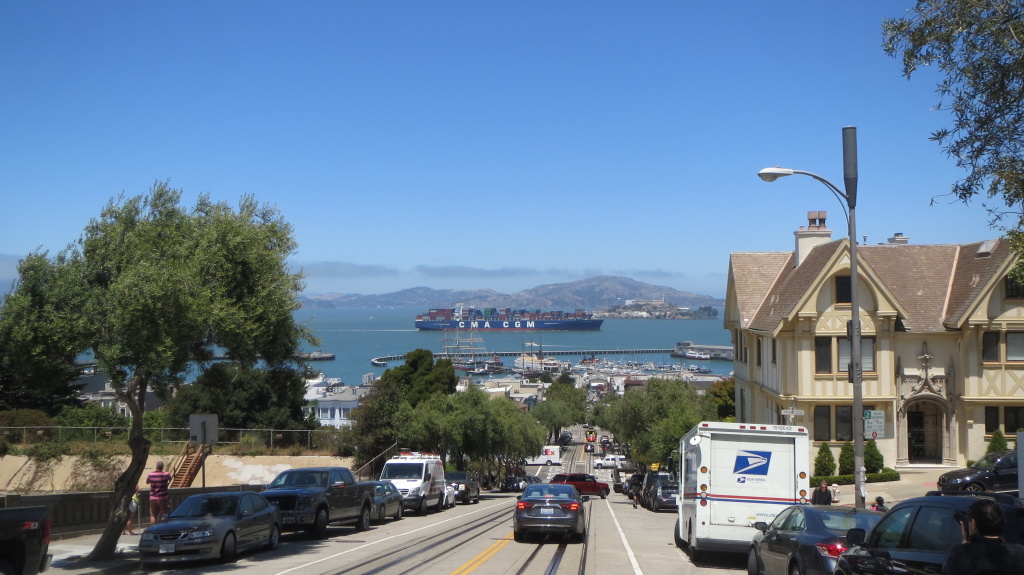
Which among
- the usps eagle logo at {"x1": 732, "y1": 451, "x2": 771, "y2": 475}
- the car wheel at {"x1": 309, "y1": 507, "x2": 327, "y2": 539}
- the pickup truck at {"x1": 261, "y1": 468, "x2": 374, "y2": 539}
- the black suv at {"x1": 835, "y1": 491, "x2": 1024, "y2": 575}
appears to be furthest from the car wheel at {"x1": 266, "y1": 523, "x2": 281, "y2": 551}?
the black suv at {"x1": 835, "y1": 491, "x2": 1024, "y2": 575}

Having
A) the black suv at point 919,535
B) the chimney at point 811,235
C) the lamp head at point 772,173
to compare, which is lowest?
the black suv at point 919,535

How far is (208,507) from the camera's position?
1719 cm

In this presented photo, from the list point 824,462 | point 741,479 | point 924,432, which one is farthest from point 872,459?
point 741,479

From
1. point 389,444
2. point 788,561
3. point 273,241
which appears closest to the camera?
point 788,561

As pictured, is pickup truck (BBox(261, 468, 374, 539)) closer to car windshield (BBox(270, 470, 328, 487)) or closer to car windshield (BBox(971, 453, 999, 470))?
car windshield (BBox(270, 470, 328, 487))

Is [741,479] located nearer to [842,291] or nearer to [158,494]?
[158,494]

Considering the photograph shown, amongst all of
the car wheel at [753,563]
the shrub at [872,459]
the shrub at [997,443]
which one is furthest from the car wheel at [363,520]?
the shrub at [997,443]

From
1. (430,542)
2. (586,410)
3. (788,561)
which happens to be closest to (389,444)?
(430,542)

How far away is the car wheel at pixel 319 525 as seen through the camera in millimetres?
21219

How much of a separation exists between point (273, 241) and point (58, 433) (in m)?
21.7

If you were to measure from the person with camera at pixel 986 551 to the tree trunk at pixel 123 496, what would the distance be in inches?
548

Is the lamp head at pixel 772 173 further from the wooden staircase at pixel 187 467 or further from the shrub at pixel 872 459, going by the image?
the wooden staircase at pixel 187 467

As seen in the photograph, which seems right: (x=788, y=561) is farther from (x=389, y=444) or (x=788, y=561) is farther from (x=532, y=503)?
(x=389, y=444)

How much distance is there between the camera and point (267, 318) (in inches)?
711
